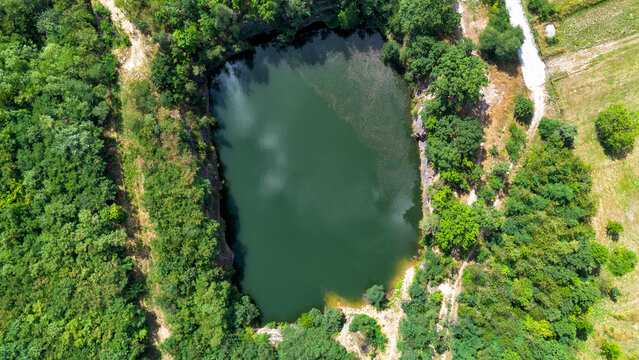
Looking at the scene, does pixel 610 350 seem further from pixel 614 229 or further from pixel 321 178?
pixel 321 178

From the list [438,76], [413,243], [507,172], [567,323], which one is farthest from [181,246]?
[567,323]

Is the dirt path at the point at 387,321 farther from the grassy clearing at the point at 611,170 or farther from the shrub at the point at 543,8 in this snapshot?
the shrub at the point at 543,8

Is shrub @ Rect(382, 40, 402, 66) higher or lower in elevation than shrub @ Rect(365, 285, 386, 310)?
higher

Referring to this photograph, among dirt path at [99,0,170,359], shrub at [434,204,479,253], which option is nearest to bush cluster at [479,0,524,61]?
shrub at [434,204,479,253]

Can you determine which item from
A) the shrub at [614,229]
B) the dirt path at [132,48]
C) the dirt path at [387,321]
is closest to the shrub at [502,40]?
the shrub at [614,229]

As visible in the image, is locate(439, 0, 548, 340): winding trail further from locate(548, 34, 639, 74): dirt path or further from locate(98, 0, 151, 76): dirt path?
locate(98, 0, 151, 76): dirt path

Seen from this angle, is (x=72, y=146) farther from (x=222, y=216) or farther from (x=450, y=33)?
(x=450, y=33)
